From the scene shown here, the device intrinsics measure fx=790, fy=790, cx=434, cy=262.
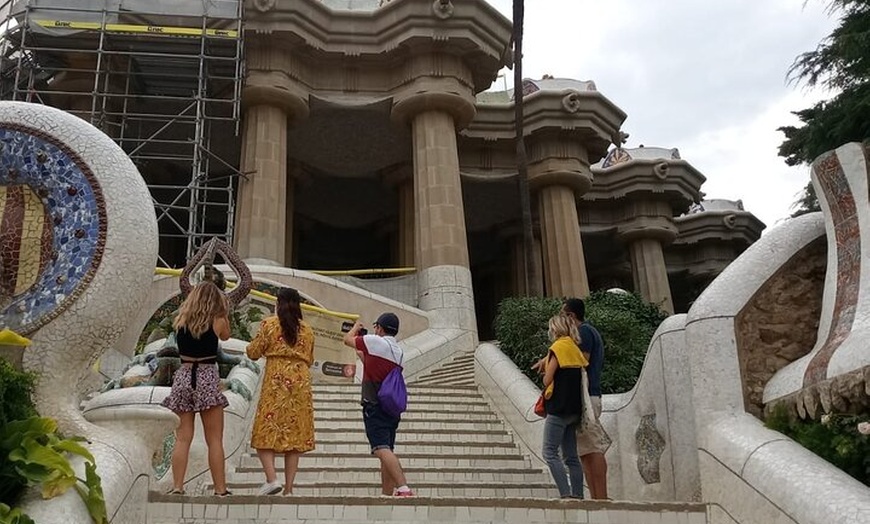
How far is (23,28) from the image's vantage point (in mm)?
16797

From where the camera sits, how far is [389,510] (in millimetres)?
4477

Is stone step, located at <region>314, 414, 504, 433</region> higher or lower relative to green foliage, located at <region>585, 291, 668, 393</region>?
lower

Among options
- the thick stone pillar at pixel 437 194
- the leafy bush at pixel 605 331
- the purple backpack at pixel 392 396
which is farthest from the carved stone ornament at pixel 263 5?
the purple backpack at pixel 392 396

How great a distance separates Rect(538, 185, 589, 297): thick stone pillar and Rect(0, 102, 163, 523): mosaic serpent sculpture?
1845 cm

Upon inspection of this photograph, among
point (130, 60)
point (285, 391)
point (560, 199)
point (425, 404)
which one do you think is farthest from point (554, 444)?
point (560, 199)

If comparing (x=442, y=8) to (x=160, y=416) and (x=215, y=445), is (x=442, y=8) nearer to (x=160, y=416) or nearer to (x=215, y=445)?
(x=215, y=445)

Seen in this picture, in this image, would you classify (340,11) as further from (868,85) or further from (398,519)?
(398,519)

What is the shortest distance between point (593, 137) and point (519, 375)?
49.5 ft

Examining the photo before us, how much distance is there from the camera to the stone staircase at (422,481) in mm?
4402

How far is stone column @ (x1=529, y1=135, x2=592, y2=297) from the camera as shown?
2252 centimetres

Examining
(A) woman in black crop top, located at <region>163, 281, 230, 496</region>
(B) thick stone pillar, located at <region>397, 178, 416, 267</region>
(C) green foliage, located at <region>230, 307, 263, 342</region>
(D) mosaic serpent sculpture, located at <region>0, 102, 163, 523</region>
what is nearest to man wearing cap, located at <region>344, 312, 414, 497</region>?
(A) woman in black crop top, located at <region>163, 281, 230, 496</region>

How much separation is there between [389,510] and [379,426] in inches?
34.2

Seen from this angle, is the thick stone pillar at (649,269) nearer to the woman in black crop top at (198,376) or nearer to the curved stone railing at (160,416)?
the curved stone railing at (160,416)

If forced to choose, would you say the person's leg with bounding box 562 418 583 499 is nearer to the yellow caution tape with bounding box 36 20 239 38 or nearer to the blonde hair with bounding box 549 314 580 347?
the blonde hair with bounding box 549 314 580 347
